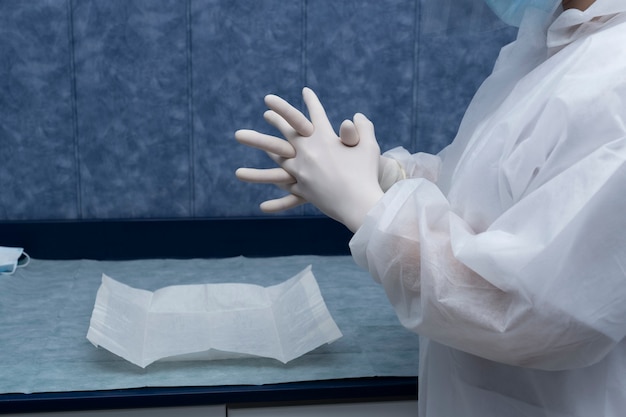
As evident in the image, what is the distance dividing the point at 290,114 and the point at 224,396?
0.43 metres

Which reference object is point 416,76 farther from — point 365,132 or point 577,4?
point 577,4

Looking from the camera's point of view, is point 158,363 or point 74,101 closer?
point 158,363

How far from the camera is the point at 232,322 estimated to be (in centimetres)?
142

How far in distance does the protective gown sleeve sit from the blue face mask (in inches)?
8.0

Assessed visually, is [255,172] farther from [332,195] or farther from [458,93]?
[458,93]

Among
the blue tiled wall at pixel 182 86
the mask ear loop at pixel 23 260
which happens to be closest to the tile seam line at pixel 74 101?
the blue tiled wall at pixel 182 86

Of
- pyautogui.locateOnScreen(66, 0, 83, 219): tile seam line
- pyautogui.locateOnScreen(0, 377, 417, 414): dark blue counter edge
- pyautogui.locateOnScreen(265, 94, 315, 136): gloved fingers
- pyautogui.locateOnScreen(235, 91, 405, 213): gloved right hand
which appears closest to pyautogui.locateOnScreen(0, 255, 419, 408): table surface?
pyautogui.locateOnScreen(0, 377, 417, 414): dark blue counter edge

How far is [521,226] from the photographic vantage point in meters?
0.83

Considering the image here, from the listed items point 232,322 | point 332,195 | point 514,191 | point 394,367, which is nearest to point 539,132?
point 514,191

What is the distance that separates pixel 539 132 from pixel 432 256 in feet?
0.57

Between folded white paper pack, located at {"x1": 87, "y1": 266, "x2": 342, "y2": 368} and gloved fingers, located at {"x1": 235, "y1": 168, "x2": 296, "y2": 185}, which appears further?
folded white paper pack, located at {"x1": 87, "y1": 266, "x2": 342, "y2": 368}

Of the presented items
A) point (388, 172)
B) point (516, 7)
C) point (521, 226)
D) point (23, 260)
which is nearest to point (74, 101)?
point (23, 260)

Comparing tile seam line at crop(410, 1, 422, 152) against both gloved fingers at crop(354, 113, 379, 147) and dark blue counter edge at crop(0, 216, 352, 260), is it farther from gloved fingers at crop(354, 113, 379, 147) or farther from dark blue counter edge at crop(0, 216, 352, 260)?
gloved fingers at crop(354, 113, 379, 147)

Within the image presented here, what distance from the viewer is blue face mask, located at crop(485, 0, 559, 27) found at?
978 millimetres
